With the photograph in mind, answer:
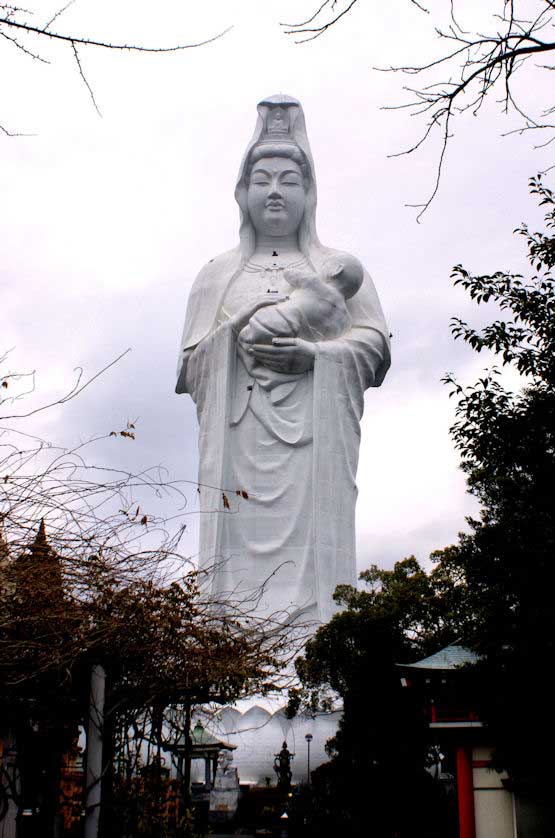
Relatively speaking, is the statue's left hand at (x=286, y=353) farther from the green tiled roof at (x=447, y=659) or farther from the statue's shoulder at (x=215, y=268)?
the green tiled roof at (x=447, y=659)

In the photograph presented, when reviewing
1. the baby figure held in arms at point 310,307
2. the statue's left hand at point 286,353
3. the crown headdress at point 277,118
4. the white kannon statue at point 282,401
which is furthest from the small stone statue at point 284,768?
the crown headdress at point 277,118

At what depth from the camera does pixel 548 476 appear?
8656 mm

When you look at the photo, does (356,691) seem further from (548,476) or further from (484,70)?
(484,70)

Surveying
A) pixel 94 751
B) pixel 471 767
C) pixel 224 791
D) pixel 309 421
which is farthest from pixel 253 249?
pixel 94 751

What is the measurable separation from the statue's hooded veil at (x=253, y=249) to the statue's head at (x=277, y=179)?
0.05 ft

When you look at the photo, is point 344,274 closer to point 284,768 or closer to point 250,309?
point 250,309

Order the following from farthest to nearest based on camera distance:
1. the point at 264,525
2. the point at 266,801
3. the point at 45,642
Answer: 1. the point at 264,525
2. the point at 266,801
3. the point at 45,642

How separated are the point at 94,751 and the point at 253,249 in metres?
13.0

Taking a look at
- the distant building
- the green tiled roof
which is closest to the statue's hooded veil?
the green tiled roof

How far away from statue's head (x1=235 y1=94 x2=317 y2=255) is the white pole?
41.7ft

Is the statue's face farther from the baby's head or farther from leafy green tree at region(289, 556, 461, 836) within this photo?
leafy green tree at region(289, 556, 461, 836)

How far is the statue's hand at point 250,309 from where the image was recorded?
17.6 m

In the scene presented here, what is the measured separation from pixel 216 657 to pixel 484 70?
422 cm

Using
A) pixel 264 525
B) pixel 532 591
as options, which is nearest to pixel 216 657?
pixel 532 591
